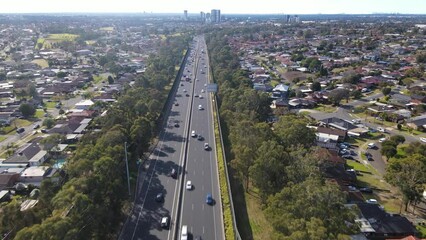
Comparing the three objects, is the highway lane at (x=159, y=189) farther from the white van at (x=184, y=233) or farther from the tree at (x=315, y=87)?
the tree at (x=315, y=87)

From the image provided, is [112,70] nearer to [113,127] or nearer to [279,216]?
[113,127]

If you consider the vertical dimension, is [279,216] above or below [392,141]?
above

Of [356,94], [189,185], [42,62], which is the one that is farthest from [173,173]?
[42,62]

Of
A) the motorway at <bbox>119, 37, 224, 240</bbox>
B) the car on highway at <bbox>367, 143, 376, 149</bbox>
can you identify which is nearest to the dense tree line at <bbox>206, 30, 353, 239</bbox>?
the motorway at <bbox>119, 37, 224, 240</bbox>

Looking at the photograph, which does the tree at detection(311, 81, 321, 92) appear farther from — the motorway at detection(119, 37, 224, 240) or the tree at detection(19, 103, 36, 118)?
the tree at detection(19, 103, 36, 118)

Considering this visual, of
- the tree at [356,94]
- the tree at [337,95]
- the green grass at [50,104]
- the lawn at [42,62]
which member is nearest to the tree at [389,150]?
the tree at [337,95]

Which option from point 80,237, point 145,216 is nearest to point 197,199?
point 145,216

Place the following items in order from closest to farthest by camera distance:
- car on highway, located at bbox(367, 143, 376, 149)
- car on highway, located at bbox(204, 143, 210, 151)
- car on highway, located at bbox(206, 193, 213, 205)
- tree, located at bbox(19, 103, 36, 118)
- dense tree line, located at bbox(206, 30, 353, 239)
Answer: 1. dense tree line, located at bbox(206, 30, 353, 239)
2. car on highway, located at bbox(206, 193, 213, 205)
3. car on highway, located at bbox(204, 143, 210, 151)
4. car on highway, located at bbox(367, 143, 376, 149)
5. tree, located at bbox(19, 103, 36, 118)
